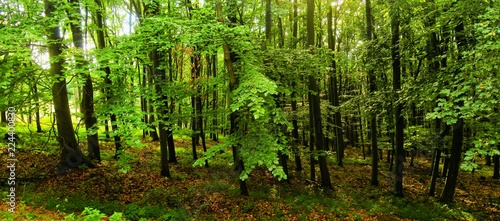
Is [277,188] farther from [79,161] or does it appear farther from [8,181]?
[8,181]

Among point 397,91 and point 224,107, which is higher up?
point 397,91

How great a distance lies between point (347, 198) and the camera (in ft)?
43.9

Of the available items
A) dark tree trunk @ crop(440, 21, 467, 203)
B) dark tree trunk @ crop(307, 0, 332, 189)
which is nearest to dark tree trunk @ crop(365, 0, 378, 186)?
dark tree trunk @ crop(307, 0, 332, 189)

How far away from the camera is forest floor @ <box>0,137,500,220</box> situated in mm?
9695

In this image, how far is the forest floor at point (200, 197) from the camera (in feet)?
31.8

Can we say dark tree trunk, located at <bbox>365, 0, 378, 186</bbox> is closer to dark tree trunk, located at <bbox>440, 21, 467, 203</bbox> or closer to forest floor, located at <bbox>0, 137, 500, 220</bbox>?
forest floor, located at <bbox>0, 137, 500, 220</bbox>

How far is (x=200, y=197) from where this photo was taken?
38.2 ft

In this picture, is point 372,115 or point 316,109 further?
point 372,115

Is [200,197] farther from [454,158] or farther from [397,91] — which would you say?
[454,158]

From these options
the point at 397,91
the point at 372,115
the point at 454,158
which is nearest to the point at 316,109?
the point at 372,115

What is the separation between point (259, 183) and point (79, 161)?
27.7 ft

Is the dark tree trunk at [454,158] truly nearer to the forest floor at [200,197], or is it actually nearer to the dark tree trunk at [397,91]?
the forest floor at [200,197]

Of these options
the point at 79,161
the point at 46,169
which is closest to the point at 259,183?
the point at 79,161

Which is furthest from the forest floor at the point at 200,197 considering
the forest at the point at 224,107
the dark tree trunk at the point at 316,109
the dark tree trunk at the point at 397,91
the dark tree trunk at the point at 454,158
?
the dark tree trunk at the point at 397,91
